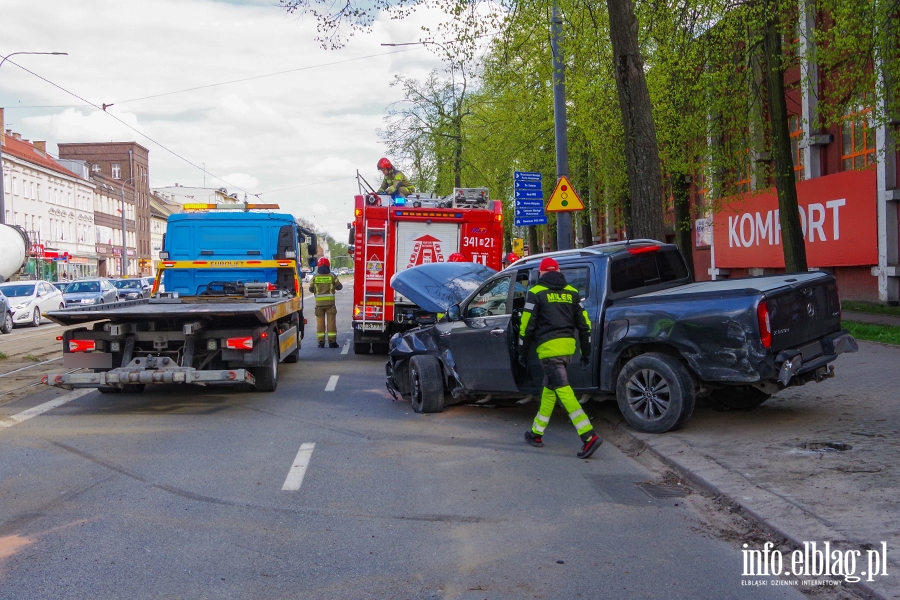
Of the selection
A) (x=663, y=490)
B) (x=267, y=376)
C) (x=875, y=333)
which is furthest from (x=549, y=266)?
(x=875, y=333)

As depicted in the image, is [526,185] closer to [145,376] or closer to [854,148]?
[854,148]

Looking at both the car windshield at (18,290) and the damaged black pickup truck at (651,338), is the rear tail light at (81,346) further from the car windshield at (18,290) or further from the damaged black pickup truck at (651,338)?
the car windshield at (18,290)

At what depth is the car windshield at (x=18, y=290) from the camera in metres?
30.5

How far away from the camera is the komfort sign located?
874 inches

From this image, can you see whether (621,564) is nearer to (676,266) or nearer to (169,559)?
(169,559)

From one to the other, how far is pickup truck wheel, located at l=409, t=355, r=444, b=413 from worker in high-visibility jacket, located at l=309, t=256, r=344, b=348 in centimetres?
808

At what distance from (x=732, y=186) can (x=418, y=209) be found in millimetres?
10858

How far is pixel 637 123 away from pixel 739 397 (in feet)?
15.8

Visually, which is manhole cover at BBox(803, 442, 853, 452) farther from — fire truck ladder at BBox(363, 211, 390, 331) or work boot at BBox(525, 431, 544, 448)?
fire truck ladder at BBox(363, 211, 390, 331)

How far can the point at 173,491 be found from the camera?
6621 mm

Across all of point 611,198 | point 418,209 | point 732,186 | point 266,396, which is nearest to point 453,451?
point 266,396

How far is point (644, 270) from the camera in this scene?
941cm

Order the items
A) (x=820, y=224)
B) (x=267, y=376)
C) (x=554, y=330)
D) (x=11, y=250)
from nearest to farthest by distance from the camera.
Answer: (x=554, y=330) → (x=267, y=376) → (x=11, y=250) → (x=820, y=224)

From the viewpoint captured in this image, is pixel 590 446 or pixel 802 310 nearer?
pixel 590 446
